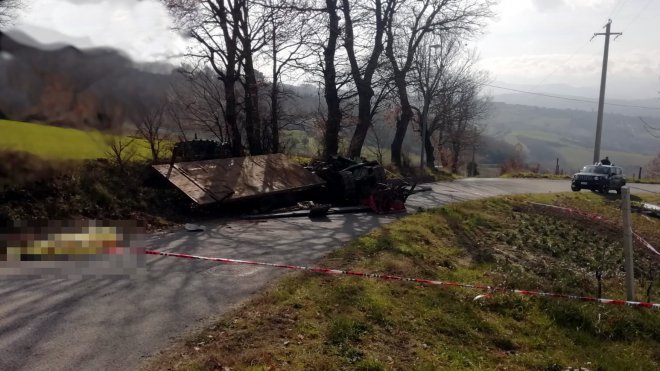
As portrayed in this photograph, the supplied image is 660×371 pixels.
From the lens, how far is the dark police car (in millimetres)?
29016

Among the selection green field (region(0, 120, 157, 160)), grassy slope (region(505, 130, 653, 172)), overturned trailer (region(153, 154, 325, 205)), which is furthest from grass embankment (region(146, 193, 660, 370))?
grassy slope (region(505, 130, 653, 172))

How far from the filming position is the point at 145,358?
485 centimetres

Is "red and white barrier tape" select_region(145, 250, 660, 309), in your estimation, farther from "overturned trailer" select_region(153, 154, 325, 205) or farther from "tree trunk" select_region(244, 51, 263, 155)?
"tree trunk" select_region(244, 51, 263, 155)

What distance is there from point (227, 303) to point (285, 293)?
800 mm

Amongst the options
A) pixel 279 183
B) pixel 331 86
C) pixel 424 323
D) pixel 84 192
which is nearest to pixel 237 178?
pixel 279 183

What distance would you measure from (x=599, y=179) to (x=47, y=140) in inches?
1181

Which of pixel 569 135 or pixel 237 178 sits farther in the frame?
pixel 569 135

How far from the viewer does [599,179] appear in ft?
95.2

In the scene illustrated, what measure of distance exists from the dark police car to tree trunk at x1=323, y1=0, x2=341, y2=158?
595 inches

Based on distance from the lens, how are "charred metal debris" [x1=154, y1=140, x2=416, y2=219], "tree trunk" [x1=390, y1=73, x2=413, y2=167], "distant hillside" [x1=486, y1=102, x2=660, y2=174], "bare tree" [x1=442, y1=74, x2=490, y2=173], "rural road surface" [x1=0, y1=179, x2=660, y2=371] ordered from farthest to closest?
"distant hillside" [x1=486, y1=102, x2=660, y2=174] → "bare tree" [x1=442, y1=74, x2=490, y2=173] → "tree trunk" [x1=390, y1=73, x2=413, y2=167] → "charred metal debris" [x1=154, y1=140, x2=416, y2=219] → "rural road surface" [x1=0, y1=179, x2=660, y2=371]

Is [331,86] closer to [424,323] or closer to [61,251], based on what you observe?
[61,251]

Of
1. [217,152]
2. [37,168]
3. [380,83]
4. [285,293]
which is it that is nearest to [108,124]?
[37,168]

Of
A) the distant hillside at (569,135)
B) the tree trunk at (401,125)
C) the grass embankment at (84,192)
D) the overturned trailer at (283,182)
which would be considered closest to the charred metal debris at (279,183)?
the overturned trailer at (283,182)

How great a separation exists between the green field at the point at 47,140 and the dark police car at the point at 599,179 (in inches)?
1150
